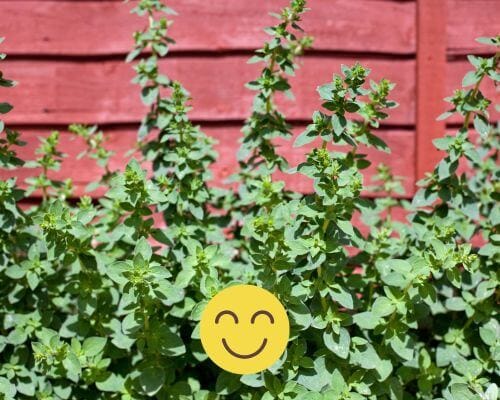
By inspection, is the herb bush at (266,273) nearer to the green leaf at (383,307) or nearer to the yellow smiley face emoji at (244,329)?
the green leaf at (383,307)

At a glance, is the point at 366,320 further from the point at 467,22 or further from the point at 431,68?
the point at 467,22

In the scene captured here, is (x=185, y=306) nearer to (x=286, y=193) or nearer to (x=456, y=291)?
(x=286, y=193)

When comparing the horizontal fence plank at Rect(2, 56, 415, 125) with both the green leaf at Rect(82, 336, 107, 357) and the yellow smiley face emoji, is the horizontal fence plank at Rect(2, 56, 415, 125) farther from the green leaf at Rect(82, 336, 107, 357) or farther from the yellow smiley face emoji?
the yellow smiley face emoji

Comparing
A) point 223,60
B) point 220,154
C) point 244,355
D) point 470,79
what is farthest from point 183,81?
point 244,355

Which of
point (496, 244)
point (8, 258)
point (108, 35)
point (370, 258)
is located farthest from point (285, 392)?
point (108, 35)

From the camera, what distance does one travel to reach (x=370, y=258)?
227cm

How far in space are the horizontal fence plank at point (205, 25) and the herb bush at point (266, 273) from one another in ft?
2.41

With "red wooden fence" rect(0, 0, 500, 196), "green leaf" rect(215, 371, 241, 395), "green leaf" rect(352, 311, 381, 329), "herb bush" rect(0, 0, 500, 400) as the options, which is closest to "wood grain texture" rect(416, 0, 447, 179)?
"red wooden fence" rect(0, 0, 500, 196)

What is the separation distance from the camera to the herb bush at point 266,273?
1854mm

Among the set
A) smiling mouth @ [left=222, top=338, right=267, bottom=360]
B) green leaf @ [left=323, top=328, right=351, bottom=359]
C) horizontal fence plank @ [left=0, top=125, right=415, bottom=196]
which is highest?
horizontal fence plank @ [left=0, top=125, right=415, bottom=196]

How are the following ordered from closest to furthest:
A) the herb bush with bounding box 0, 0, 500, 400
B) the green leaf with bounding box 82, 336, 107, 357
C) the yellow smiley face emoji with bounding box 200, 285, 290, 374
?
the yellow smiley face emoji with bounding box 200, 285, 290, 374 < the herb bush with bounding box 0, 0, 500, 400 < the green leaf with bounding box 82, 336, 107, 357

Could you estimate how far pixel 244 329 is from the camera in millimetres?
1734

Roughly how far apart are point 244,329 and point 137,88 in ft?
5.81

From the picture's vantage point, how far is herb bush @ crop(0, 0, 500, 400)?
1.85 m
